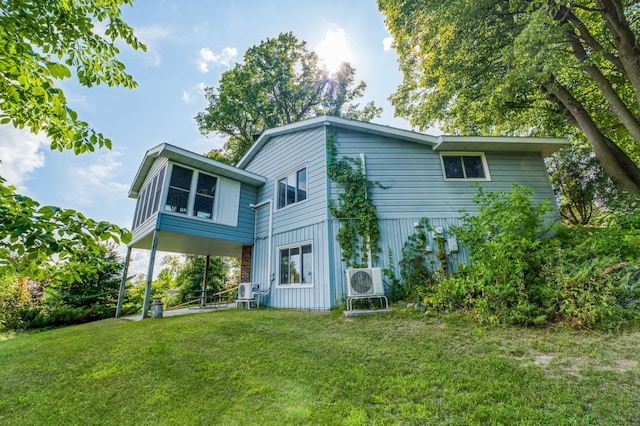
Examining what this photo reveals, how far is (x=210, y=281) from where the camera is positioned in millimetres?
14383

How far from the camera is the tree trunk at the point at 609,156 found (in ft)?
24.7

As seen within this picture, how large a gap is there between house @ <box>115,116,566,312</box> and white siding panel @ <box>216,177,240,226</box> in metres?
0.04

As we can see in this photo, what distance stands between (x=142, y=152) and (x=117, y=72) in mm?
7186

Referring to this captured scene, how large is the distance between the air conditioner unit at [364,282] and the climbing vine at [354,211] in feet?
2.64

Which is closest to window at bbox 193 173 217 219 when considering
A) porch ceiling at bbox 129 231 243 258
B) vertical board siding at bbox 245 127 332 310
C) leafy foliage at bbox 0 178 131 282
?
porch ceiling at bbox 129 231 243 258

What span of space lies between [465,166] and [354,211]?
3.98 meters

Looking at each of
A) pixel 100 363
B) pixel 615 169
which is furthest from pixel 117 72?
pixel 615 169

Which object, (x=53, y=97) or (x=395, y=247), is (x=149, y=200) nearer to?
(x=395, y=247)

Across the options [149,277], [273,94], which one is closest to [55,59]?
[149,277]

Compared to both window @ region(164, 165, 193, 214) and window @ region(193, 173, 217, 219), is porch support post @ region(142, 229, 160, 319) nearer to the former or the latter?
window @ region(164, 165, 193, 214)

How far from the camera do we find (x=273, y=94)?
18.2 m

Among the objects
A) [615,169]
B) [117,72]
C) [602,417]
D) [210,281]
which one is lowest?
[602,417]

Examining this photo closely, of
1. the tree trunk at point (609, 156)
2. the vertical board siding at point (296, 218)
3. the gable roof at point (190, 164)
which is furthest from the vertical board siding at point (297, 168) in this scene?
the tree trunk at point (609, 156)

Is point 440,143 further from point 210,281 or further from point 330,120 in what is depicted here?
point 210,281
